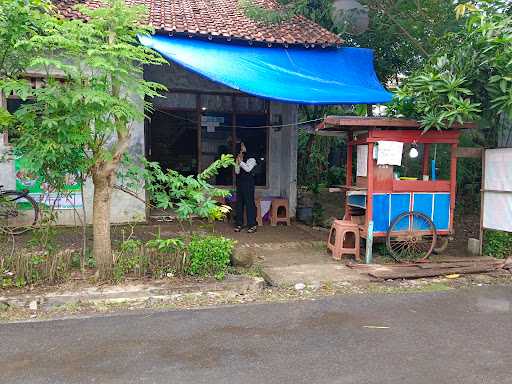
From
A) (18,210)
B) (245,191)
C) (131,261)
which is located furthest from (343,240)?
(18,210)

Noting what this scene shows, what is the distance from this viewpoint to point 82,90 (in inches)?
189

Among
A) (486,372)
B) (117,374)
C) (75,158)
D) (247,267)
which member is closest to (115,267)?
(75,158)

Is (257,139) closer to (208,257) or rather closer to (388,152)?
(388,152)

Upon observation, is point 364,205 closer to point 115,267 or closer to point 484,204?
point 484,204

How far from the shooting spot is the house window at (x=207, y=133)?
1052 centimetres

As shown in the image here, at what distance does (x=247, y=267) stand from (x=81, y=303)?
2250mm

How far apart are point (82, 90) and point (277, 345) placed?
3.26 meters

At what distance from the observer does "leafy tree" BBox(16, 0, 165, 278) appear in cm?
480

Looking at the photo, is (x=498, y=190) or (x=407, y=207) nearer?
(x=407, y=207)

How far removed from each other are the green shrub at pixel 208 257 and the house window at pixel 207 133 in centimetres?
509

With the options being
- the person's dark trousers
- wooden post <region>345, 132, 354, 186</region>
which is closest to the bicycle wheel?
the person's dark trousers

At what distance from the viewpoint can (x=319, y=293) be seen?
5.75 metres

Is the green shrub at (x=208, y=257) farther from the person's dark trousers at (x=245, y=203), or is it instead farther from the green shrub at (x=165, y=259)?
the person's dark trousers at (x=245, y=203)

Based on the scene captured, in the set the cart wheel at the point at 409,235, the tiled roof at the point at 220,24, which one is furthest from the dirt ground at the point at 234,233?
the tiled roof at the point at 220,24
